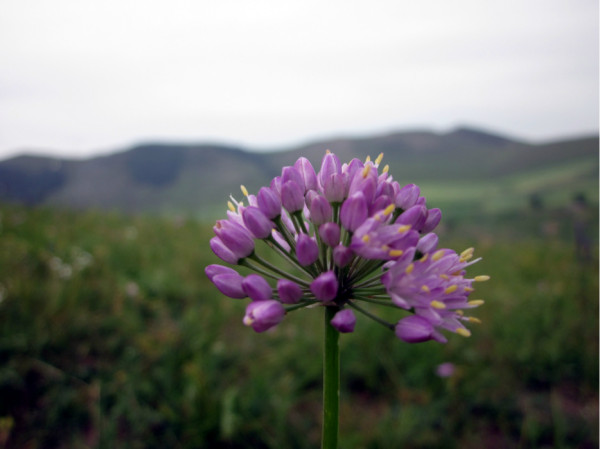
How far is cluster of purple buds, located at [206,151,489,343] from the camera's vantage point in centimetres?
123

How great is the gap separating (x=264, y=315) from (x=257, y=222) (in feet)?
1.12

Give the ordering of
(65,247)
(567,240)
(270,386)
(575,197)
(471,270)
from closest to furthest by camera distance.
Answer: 1. (270,386)
2. (65,247)
3. (575,197)
4. (471,270)
5. (567,240)

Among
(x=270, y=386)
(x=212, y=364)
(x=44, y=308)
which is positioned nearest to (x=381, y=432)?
(x=270, y=386)

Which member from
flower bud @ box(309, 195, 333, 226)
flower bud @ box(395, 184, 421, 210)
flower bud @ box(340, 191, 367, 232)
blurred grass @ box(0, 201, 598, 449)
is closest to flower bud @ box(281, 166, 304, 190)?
flower bud @ box(309, 195, 333, 226)

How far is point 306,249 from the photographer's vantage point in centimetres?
126

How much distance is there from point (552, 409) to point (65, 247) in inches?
214

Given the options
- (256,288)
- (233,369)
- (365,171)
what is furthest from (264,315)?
(233,369)

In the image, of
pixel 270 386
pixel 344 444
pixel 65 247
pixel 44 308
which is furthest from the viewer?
pixel 65 247

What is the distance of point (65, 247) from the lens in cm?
535

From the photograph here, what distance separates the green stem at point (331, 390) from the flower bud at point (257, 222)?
1.23 feet

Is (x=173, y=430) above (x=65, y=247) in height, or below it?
below

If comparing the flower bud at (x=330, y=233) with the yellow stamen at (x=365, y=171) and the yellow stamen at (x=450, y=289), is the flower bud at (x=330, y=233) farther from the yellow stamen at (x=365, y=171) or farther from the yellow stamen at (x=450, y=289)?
the yellow stamen at (x=450, y=289)

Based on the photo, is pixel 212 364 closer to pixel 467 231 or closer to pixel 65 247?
pixel 65 247

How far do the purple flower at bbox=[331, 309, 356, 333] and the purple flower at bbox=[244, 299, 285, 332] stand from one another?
0.52 ft
